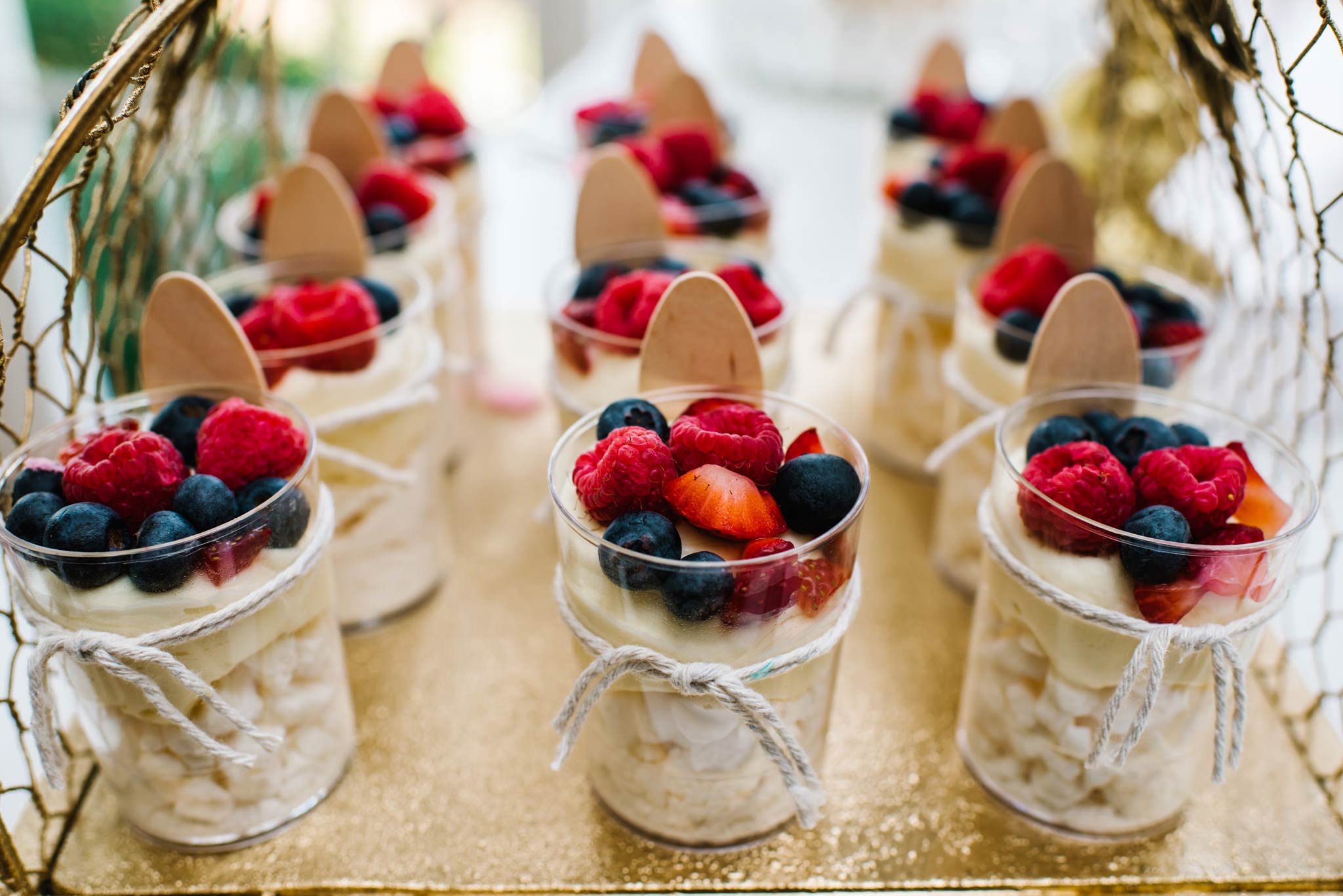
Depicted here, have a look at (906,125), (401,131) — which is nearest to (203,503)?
(401,131)

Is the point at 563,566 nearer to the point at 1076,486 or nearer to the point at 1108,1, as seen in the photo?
the point at 1076,486

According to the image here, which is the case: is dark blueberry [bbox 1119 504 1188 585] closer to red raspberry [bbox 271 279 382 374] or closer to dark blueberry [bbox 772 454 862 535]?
dark blueberry [bbox 772 454 862 535]

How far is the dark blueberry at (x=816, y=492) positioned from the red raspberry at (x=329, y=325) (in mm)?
445

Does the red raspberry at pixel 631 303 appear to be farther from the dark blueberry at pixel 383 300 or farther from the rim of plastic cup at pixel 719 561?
the dark blueberry at pixel 383 300

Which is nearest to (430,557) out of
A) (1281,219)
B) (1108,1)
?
(1108,1)

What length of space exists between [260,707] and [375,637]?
268mm

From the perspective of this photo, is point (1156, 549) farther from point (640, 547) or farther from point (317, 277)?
point (317, 277)

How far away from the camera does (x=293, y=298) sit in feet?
3.35

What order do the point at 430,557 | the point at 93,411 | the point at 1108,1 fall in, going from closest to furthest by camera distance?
1. the point at 93,411
2. the point at 430,557
3. the point at 1108,1

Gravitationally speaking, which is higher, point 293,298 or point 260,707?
point 293,298

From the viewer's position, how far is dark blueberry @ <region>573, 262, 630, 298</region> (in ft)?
3.57

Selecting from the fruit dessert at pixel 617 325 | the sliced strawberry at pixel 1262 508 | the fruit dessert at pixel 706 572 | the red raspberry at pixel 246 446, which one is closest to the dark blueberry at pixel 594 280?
the fruit dessert at pixel 617 325

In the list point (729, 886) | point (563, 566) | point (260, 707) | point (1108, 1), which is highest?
point (1108, 1)

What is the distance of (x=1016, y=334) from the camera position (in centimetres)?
101
